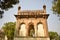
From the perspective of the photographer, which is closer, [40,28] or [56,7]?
[56,7]

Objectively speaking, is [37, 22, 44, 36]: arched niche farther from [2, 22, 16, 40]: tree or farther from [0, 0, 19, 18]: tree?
[2, 22, 16, 40]: tree

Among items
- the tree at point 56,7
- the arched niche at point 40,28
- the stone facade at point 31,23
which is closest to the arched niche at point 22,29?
the stone facade at point 31,23

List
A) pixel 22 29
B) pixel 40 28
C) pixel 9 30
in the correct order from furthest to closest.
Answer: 1. pixel 9 30
2. pixel 22 29
3. pixel 40 28

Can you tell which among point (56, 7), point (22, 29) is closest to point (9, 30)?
point (22, 29)

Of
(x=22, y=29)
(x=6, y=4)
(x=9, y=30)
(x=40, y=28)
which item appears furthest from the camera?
(x=9, y=30)

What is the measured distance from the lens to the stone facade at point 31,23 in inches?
1114

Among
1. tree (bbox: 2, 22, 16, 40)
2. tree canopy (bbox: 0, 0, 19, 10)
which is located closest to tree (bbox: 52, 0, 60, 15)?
tree canopy (bbox: 0, 0, 19, 10)

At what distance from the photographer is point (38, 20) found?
2895 cm

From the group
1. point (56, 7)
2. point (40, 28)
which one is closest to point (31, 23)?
point (40, 28)

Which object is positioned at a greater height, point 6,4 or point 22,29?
point 6,4

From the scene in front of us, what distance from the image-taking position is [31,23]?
29031mm

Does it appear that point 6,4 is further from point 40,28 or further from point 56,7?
point 40,28

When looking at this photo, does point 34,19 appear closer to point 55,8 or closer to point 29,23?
point 29,23

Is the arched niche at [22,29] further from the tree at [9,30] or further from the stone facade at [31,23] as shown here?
the tree at [9,30]
